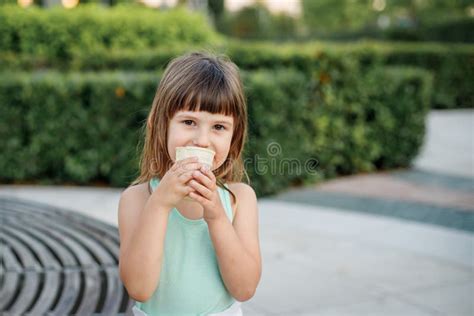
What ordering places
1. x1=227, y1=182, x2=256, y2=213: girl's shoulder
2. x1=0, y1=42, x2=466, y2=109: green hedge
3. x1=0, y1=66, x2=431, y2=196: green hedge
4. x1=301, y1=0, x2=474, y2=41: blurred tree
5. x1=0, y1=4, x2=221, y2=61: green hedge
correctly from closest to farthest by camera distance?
x1=227, y1=182, x2=256, y2=213: girl's shoulder < x1=0, y1=66, x2=431, y2=196: green hedge < x1=0, y1=42, x2=466, y2=109: green hedge < x1=0, y1=4, x2=221, y2=61: green hedge < x1=301, y1=0, x2=474, y2=41: blurred tree

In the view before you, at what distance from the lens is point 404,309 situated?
292 cm

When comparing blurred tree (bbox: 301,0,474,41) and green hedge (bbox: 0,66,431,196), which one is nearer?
green hedge (bbox: 0,66,431,196)

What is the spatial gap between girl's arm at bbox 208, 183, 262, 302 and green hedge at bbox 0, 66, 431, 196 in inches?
147

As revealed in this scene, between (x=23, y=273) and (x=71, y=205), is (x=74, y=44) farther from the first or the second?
(x=23, y=273)

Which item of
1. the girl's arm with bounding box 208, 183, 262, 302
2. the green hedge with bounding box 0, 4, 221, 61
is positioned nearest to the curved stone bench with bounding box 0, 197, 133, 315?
the girl's arm with bounding box 208, 183, 262, 302

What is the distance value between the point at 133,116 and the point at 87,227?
97.5 inches

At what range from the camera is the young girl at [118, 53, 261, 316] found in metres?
1.59

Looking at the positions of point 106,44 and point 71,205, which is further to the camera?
point 106,44

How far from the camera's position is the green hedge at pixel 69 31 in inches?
414

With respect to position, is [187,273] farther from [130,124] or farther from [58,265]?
[130,124]

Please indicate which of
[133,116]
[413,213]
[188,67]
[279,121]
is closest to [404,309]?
[188,67]

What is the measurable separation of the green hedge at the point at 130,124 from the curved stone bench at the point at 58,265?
2064 mm

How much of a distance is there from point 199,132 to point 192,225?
286 millimetres

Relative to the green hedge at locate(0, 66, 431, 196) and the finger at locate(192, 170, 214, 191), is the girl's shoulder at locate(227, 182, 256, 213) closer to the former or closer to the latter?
the finger at locate(192, 170, 214, 191)
